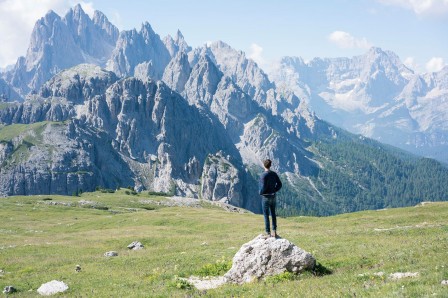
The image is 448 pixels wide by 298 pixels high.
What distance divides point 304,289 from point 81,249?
121 ft

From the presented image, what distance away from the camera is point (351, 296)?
1527cm

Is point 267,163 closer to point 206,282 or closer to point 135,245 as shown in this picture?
point 206,282

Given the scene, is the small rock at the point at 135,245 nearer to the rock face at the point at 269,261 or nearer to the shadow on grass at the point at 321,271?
the rock face at the point at 269,261

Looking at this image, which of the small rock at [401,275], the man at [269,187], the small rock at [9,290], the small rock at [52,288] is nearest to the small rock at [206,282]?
the man at [269,187]

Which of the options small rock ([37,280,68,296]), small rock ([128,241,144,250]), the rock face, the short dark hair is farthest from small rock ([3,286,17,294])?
small rock ([128,241,144,250])

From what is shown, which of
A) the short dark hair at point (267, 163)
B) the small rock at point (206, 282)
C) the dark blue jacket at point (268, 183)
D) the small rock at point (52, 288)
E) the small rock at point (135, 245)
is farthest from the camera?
the small rock at point (135, 245)

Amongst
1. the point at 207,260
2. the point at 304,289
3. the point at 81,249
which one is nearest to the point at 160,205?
the point at 81,249

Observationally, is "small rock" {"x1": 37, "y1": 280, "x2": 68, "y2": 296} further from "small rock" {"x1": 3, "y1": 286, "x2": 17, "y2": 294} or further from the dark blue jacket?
the dark blue jacket

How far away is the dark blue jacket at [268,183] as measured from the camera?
25859mm

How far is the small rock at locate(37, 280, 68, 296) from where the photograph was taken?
82.2ft

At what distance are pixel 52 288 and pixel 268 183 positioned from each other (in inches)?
597

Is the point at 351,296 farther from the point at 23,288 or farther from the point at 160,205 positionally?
the point at 160,205

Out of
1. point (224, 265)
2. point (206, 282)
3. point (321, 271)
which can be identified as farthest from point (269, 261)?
point (224, 265)

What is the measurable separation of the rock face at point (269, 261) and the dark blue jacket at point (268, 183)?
3.49 meters
